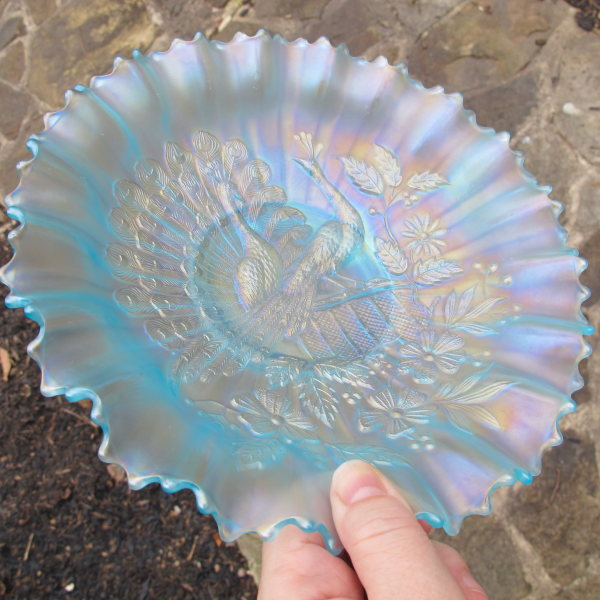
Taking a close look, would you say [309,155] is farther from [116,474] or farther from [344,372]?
[116,474]

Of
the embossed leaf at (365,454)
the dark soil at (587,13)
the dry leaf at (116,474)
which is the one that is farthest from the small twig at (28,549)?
the dark soil at (587,13)

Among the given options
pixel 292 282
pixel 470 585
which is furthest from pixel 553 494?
pixel 292 282

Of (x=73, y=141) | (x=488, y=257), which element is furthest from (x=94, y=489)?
(x=488, y=257)

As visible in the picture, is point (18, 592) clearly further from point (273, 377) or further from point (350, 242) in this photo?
point (350, 242)

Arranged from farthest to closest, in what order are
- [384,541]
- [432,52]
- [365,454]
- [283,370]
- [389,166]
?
1. [432,52]
2. [389,166]
3. [283,370]
4. [365,454]
5. [384,541]

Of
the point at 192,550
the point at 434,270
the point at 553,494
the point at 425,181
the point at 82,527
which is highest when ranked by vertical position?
the point at 425,181

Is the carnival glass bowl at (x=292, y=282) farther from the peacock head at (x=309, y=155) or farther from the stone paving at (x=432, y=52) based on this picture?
the stone paving at (x=432, y=52)

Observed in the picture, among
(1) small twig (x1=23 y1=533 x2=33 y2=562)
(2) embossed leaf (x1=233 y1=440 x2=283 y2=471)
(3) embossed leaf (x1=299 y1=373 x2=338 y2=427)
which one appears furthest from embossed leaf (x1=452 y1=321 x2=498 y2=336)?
(1) small twig (x1=23 y1=533 x2=33 y2=562)

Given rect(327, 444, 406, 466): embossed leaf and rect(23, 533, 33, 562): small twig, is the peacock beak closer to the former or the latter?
rect(327, 444, 406, 466): embossed leaf
